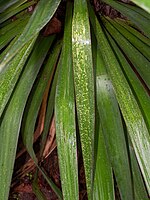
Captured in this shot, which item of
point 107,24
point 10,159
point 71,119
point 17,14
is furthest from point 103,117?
point 17,14

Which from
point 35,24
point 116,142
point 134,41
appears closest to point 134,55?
point 134,41

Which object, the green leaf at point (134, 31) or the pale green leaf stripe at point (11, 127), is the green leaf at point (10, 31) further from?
the green leaf at point (134, 31)

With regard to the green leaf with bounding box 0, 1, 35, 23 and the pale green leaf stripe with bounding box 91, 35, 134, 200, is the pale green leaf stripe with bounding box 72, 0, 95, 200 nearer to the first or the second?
the pale green leaf stripe with bounding box 91, 35, 134, 200

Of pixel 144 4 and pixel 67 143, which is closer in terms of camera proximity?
pixel 144 4

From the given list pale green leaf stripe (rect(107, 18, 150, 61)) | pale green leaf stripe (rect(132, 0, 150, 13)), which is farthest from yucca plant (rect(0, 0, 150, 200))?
pale green leaf stripe (rect(132, 0, 150, 13))

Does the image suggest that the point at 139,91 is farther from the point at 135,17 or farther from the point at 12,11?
the point at 12,11

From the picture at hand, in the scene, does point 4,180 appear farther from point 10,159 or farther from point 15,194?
point 15,194
